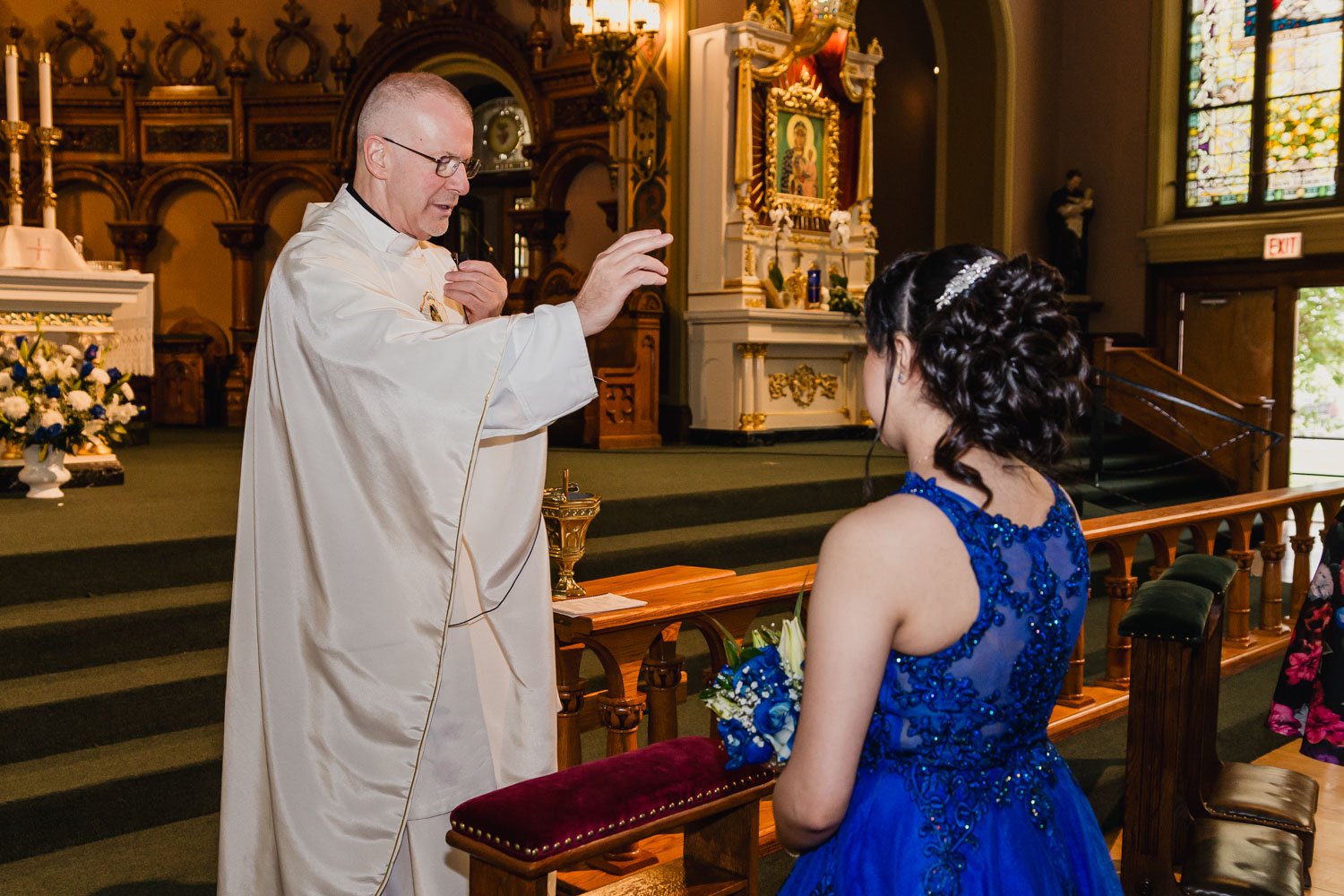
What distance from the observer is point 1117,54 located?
12484 mm

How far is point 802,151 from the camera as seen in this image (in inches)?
385

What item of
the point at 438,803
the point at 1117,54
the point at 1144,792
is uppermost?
the point at 1117,54

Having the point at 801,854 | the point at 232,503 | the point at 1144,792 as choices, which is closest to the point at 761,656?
the point at 801,854

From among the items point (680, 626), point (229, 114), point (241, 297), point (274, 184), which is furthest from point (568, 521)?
point (229, 114)

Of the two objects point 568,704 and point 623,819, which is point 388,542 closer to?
point 623,819

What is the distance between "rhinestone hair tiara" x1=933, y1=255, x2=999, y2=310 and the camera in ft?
4.84

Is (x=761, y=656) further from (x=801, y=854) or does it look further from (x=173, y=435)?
(x=173, y=435)

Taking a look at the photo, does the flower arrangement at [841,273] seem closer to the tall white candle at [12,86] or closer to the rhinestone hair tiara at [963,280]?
the tall white candle at [12,86]

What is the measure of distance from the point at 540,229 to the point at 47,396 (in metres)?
5.16

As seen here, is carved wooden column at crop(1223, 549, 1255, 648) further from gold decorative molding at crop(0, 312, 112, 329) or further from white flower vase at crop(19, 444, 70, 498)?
gold decorative molding at crop(0, 312, 112, 329)

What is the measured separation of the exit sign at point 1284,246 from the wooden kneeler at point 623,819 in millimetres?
10786

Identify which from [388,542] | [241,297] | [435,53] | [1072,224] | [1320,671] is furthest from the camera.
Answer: [1072,224]

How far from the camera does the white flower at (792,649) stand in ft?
5.51

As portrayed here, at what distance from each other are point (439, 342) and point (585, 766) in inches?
28.1
